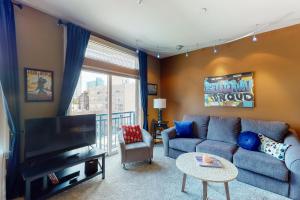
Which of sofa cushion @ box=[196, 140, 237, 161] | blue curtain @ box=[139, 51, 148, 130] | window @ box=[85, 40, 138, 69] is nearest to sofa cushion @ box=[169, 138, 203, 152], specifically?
sofa cushion @ box=[196, 140, 237, 161]

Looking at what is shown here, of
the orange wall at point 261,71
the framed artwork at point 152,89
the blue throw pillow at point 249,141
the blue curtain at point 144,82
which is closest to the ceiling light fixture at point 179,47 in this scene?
the orange wall at point 261,71

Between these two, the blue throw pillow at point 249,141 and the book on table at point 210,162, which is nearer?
the book on table at point 210,162

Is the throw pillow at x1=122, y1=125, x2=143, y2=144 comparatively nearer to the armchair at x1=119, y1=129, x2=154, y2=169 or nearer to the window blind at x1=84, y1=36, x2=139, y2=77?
the armchair at x1=119, y1=129, x2=154, y2=169

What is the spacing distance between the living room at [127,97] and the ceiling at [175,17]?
2 centimetres

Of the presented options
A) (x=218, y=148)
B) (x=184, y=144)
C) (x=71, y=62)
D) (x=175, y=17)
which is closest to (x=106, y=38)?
(x=71, y=62)

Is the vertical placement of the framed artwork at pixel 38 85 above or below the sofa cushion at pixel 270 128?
above

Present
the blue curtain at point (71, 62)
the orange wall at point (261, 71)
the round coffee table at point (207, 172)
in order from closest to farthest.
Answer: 1. the round coffee table at point (207, 172)
2. the blue curtain at point (71, 62)
3. the orange wall at point (261, 71)

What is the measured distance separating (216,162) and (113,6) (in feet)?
9.02

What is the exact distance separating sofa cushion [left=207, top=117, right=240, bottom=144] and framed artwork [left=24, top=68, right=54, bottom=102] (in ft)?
10.8

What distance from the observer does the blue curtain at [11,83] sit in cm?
193

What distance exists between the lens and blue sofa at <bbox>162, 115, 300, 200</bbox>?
1998mm

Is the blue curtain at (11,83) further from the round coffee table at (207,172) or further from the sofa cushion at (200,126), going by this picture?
the sofa cushion at (200,126)

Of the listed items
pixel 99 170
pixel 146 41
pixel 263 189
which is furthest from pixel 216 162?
pixel 146 41

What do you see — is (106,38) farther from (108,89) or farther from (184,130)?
(184,130)
